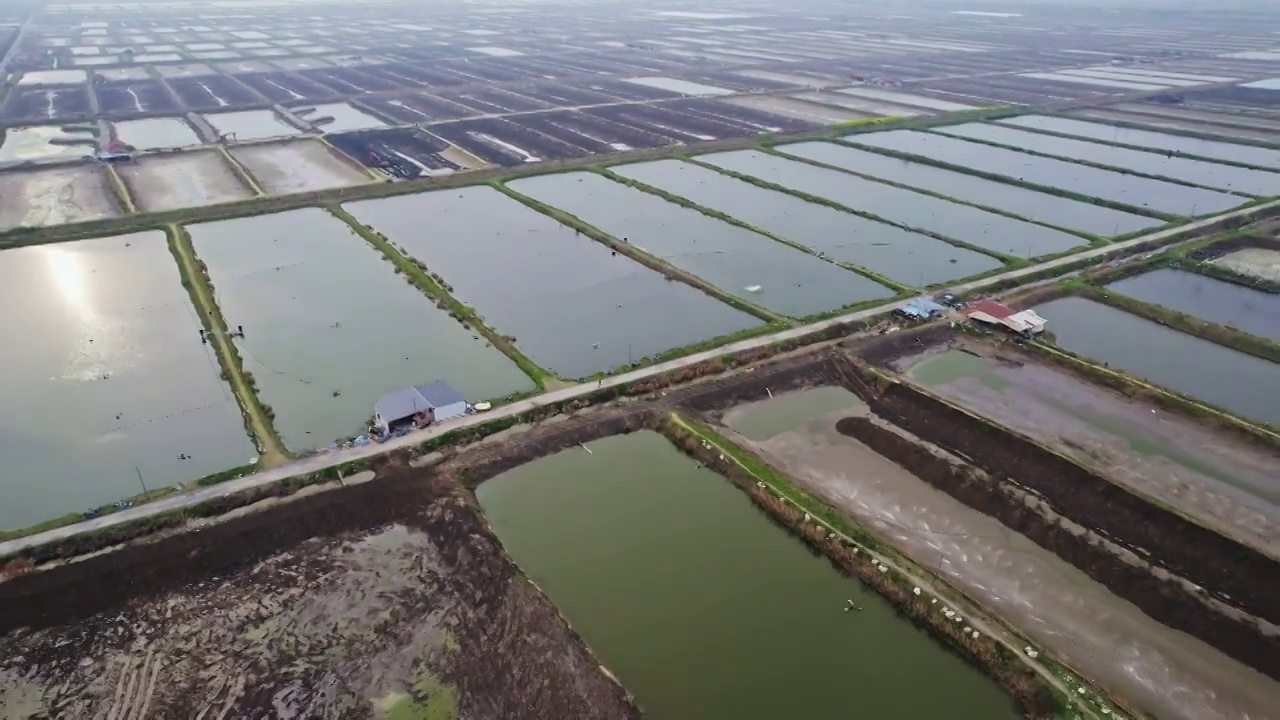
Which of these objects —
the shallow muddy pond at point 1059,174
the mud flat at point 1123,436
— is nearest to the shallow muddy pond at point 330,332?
the mud flat at point 1123,436

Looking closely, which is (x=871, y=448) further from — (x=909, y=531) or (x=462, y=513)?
(x=462, y=513)

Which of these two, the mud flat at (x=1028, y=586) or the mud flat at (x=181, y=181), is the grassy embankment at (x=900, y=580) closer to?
the mud flat at (x=1028, y=586)

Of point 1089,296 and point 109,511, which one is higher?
point 1089,296

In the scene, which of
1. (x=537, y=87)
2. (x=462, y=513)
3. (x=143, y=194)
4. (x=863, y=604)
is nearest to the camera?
(x=863, y=604)

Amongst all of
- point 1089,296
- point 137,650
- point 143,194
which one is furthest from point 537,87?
point 137,650

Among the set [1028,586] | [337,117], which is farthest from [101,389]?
Result: [337,117]

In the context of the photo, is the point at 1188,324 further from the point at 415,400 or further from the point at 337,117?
the point at 337,117
